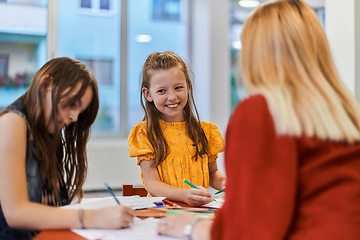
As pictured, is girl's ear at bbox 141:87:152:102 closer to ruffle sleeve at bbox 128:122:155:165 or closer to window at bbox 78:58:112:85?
ruffle sleeve at bbox 128:122:155:165

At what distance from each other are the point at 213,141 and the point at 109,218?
0.88 meters

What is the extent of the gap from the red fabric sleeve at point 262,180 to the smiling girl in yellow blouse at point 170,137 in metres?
0.83

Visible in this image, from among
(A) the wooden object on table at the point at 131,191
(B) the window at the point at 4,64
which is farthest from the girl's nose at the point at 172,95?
(B) the window at the point at 4,64

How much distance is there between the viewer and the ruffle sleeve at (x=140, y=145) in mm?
1465

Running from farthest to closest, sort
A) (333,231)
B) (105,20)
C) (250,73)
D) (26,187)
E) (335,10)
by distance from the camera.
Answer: (105,20) → (335,10) → (26,187) → (250,73) → (333,231)

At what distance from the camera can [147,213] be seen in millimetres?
1004

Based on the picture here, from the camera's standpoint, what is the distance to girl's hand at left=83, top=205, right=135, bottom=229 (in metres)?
0.84

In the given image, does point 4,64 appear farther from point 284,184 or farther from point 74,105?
point 284,184

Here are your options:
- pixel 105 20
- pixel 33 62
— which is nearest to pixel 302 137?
pixel 33 62

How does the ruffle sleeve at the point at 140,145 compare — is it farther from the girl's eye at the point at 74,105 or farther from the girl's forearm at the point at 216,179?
the girl's eye at the point at 74,105

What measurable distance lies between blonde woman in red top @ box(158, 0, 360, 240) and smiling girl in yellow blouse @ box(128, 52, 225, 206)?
0.81 m

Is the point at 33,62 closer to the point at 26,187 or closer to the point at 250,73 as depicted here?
the point at 26,187

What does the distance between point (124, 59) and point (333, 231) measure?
3952 millimetres

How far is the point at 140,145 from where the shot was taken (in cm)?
150
